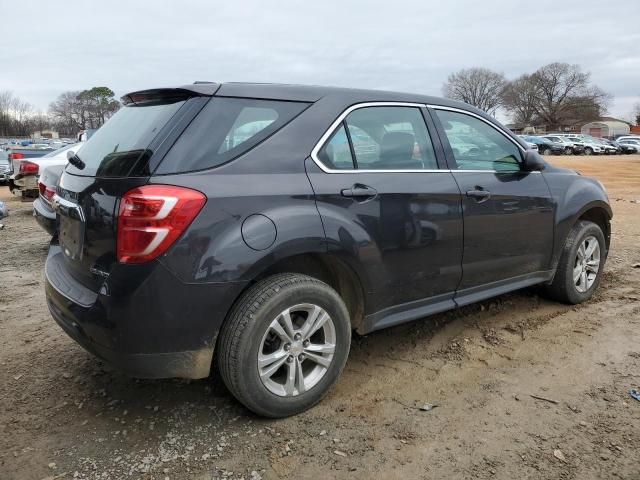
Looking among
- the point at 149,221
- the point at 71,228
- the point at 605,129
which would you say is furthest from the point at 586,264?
the point at 605,129

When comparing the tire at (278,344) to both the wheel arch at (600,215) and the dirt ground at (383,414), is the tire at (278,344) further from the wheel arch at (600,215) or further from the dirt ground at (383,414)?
the wheel arch at (600,215)

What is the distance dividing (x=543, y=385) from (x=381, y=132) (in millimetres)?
1767

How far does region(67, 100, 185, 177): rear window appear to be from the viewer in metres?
2.60

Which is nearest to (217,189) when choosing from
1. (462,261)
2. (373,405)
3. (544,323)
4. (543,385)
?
(373,405)

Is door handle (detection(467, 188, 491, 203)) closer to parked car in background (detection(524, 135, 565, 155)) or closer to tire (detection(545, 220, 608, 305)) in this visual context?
tire (detection(545, 220, 608, 305))

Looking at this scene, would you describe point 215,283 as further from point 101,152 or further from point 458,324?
point 458,324

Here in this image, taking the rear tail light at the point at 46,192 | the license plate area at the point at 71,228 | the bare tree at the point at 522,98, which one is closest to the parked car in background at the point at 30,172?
the rear tail light at the point at 46,192

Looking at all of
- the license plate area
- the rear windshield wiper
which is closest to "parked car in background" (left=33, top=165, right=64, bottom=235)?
the rear windshield wiper

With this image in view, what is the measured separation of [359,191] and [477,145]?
1267 millimetres

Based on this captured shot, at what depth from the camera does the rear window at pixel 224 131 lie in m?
2.54

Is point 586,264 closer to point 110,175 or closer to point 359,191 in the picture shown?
point 359,191

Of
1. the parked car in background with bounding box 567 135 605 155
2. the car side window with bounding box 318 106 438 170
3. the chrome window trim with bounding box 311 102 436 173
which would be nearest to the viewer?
the chrome window trim with bounding box 311 102 436 173

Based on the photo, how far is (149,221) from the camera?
2.38 m

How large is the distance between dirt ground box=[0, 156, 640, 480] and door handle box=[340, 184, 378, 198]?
1.14m
